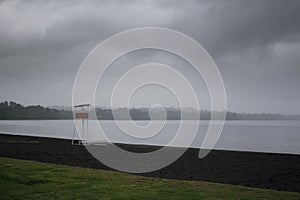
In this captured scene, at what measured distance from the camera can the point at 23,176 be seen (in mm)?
9953

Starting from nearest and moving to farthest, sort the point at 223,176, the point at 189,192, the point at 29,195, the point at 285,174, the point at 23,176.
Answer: the point at 29,195, the point at 189,192, the point at 23,176, the point at 223,176, the point at 285,174

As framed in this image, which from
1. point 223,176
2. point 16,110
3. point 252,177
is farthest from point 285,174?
point 16,110

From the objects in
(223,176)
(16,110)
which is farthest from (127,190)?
(16,110)

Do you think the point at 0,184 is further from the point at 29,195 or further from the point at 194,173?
the point at 194,173

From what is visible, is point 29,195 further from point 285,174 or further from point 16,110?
point 16,110

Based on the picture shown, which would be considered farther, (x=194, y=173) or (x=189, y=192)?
(x=194, y=173)

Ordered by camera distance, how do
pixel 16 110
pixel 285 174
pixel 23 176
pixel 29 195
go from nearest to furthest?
pixel 29 195, pixel 23 176, pixel 285 174, pixel 16 110

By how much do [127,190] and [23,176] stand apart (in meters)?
3.03

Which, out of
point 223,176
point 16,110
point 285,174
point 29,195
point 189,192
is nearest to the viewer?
point 29,195

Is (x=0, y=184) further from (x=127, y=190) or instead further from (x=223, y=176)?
(x=223, y=176)

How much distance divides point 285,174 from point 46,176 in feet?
27.6

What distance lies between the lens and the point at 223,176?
12953mm

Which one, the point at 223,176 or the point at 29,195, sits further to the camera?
the point at 223,176

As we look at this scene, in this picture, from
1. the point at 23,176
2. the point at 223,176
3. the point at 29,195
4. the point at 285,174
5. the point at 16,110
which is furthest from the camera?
the point at 16,110
